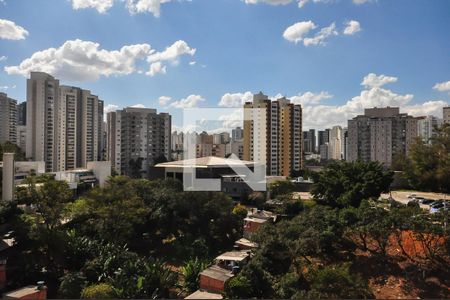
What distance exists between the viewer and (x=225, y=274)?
6785mm

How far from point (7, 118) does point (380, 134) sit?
35667 mm

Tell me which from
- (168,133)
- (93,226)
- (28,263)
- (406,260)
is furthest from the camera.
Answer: (168,133)


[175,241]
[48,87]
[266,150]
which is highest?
[48,87]

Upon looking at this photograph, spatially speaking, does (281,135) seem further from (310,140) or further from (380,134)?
(310,140)

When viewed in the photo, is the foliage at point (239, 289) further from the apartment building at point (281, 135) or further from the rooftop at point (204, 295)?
the apartment building at point (281, 135)

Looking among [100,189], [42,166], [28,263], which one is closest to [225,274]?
[28,263]

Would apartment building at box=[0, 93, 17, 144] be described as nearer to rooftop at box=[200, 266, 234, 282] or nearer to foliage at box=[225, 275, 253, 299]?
rooftop at box=[200, 266, 234, 282]

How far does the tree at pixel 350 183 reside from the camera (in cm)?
1123

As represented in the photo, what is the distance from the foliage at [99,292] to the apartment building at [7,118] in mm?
Result: 31383

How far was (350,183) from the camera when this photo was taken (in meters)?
11.7

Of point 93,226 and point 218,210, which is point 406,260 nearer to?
point 218,210

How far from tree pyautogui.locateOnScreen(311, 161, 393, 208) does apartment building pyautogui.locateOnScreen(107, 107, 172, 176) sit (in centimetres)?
2026

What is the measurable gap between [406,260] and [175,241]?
19.2 ft

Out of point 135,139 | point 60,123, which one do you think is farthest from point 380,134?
point 60,123
